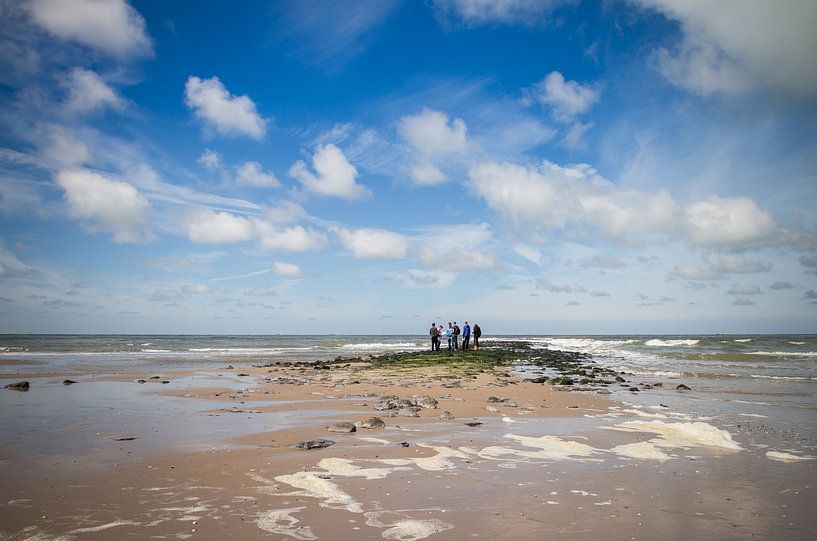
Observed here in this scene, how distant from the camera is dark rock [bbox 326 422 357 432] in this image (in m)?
10.1

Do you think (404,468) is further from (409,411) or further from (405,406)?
(405,406)

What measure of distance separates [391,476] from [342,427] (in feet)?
11.3

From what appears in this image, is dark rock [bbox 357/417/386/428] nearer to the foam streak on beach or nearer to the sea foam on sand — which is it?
the foam streak on beach

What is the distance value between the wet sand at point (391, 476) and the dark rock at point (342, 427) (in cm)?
21

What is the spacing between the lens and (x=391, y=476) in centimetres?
702

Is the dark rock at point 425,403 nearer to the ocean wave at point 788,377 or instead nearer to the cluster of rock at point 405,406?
the cluster of rock at point 405,406

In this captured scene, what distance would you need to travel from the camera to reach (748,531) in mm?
5184

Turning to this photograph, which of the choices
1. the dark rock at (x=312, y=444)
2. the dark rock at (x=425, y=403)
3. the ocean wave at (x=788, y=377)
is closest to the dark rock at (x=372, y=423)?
the dark rock at (x=312, y=444)

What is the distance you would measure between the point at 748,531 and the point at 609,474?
2.15 metres

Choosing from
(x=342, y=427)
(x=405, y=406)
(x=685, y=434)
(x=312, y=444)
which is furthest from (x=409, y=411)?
(x=685, y=434)

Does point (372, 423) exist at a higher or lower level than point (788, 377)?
higher

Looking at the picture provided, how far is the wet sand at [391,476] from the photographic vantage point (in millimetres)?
5250

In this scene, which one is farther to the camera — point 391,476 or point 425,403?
point 425,403

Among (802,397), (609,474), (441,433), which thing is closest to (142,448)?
(441,433)
